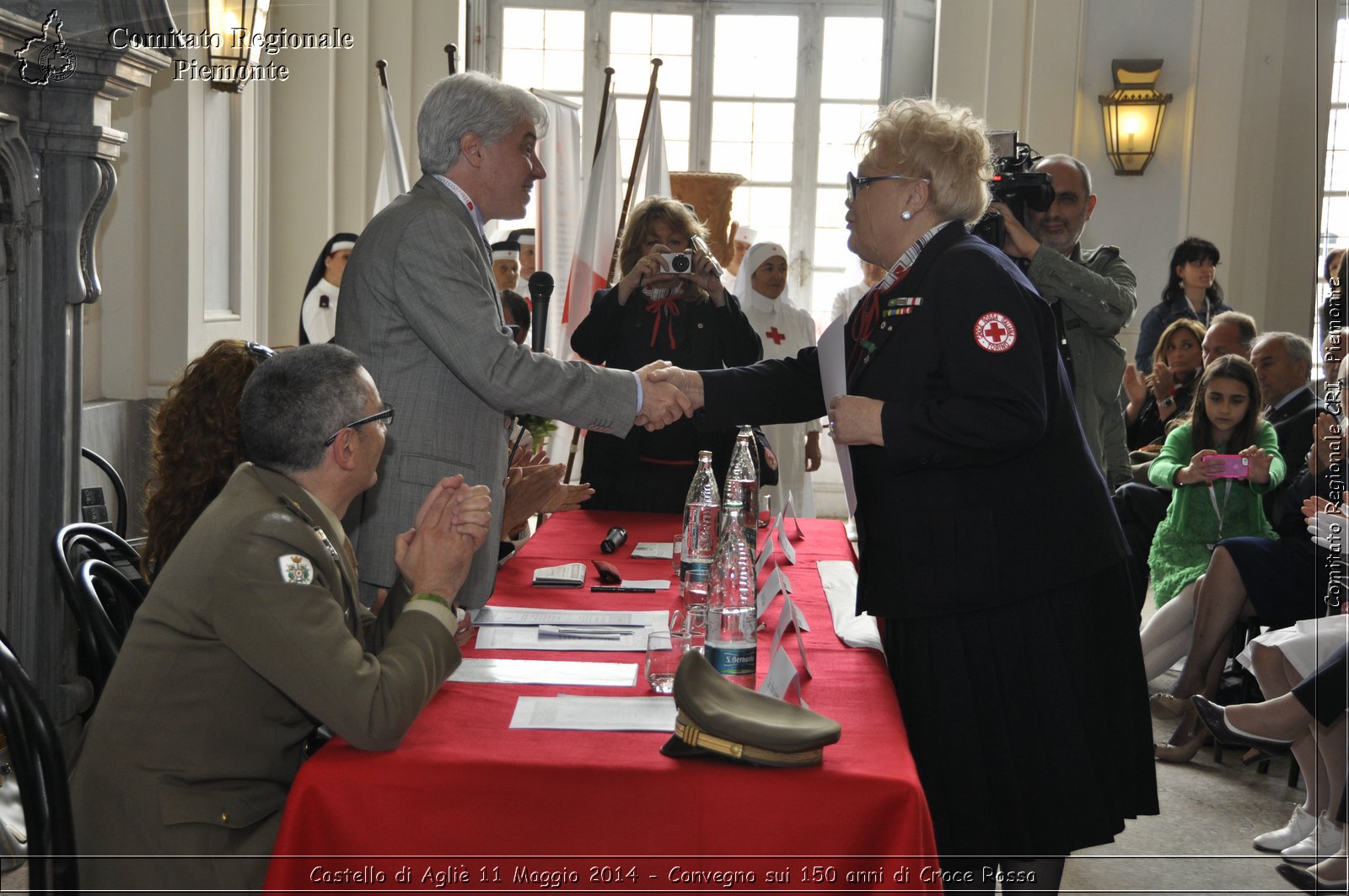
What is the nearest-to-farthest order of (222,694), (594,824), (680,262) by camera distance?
1. (594,824)
2. (222,694)
3. (680,262)

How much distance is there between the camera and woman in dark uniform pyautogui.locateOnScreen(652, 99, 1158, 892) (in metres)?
1.83

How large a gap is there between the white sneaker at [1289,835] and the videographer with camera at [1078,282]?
1.13m

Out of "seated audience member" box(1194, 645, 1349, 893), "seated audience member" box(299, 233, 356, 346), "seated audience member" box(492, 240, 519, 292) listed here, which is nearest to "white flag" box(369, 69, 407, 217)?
"seated audience member" box(299, 233, 356, 346)

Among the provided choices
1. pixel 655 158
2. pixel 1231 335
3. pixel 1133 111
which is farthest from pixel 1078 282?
pixel 1133 111

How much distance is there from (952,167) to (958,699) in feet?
2.87

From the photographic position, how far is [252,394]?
1.69 meters

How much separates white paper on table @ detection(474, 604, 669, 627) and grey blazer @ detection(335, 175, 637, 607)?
2.4 inches

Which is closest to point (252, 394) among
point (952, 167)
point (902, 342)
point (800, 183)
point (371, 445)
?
point (371, 445)

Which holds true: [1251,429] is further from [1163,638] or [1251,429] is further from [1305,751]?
[1305,751]

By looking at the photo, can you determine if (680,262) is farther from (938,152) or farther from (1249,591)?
(1249,591)

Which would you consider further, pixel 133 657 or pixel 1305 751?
pixel 1305 751

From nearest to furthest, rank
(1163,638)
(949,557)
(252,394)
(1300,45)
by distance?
(252,394) → (949,557) → (1163,638) → (1300,45)

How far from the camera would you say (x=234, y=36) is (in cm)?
486

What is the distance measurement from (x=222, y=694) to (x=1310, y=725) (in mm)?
2630
